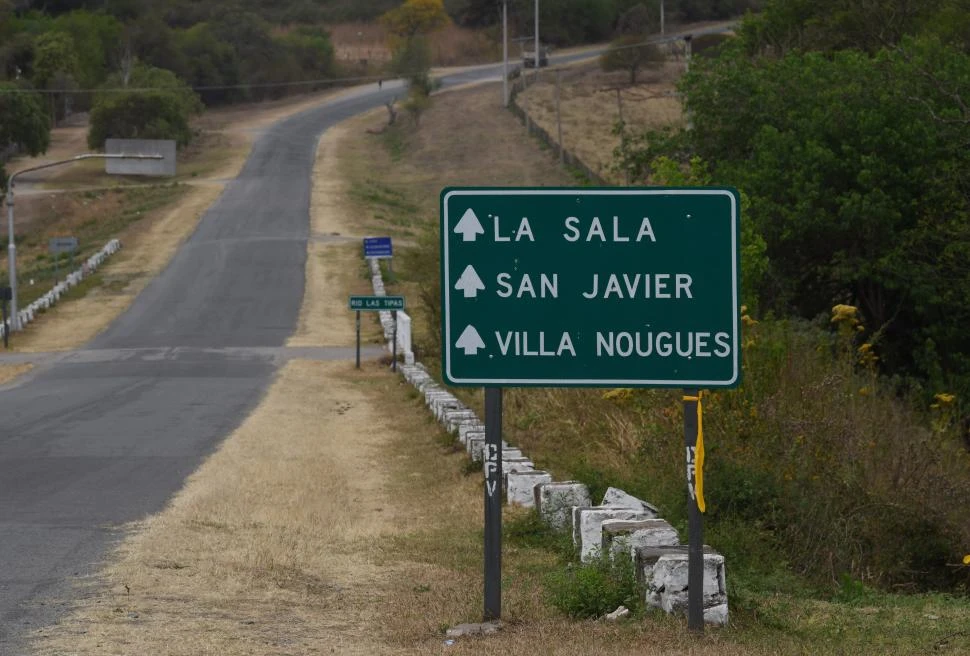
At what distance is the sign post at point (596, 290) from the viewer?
7160 mm

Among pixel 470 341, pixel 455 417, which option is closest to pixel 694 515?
pixel 470 341

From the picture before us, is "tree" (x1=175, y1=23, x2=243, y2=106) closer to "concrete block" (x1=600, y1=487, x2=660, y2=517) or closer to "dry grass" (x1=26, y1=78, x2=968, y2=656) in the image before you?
"dry grass" (x1=26, y1=78, x2=968, y2=656)

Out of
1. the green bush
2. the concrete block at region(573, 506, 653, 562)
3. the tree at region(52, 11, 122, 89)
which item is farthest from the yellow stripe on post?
the tree at region(52, 11, 122, 89)

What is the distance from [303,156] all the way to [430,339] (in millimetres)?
52599

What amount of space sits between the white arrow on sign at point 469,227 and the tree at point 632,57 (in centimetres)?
9458

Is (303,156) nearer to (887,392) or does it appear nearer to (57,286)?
(57,286)

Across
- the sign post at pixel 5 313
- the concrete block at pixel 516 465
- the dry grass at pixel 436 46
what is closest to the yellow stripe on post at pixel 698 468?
the concrete block at pixel 516 465

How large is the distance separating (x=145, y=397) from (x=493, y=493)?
2148 centimetres

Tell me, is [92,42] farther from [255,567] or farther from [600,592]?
[600,592]

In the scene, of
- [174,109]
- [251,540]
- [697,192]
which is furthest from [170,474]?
[174,109]

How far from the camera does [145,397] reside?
91.5 feet

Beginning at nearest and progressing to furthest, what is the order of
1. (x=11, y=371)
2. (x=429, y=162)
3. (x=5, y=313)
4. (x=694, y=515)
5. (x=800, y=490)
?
(x=694, y=515) → (x=800, y=490) → (x=11, y=371) → (x=5, y=313) → (x=429, y=162)

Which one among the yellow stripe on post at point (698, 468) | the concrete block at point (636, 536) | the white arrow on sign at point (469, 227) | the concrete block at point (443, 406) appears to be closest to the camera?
the yellow stripe on post at point (698, 468)

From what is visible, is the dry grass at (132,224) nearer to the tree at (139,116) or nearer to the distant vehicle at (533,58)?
the tree at (139,116)
